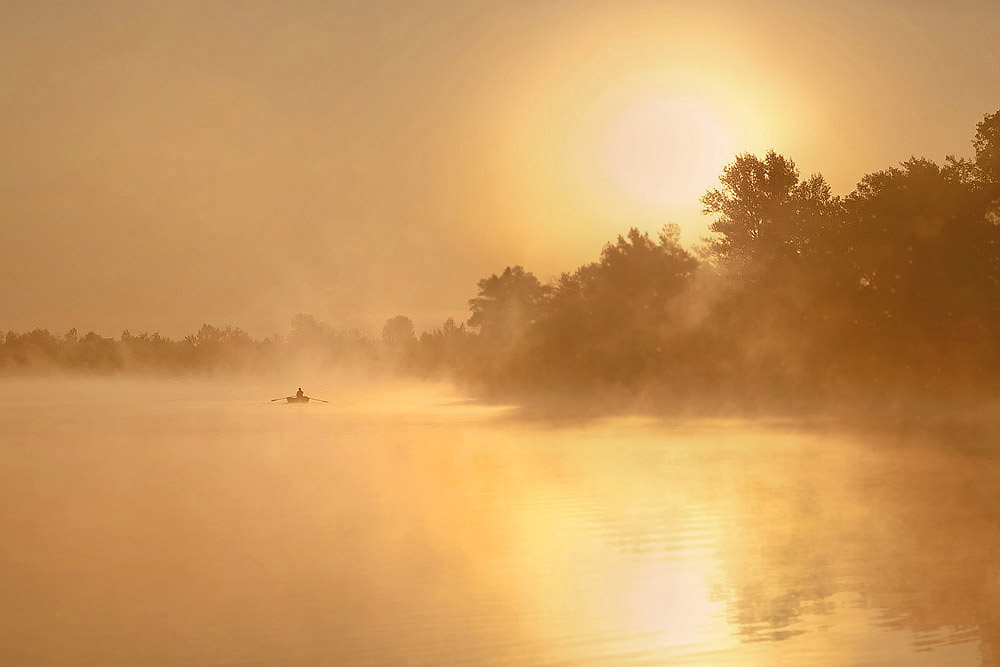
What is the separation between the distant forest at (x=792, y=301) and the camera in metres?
51.0

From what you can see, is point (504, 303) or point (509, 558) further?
point (504, 303)

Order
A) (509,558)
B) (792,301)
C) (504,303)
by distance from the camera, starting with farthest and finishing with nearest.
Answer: (504,303) → (792,301) → (509,558)

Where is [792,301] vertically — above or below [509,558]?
above

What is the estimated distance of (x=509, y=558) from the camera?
16844mm

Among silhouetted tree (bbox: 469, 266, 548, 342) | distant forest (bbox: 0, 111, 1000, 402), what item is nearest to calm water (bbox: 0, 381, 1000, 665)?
distant forest (bbox: 0, 111, 1000, 402)

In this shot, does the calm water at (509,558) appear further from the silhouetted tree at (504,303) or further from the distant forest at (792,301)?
the silhouetted tree at (504,303)

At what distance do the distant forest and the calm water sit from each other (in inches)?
686

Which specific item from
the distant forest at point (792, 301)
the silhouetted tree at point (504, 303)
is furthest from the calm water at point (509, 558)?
the silhouetted tree at point (504, 303)

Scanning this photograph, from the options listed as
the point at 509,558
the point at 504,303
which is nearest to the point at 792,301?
the point at 509,558

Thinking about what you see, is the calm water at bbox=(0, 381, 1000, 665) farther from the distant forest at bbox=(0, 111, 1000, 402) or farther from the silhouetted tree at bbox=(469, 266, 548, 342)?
the silhouetted tree at bbox=(469, 266, 548, 342)

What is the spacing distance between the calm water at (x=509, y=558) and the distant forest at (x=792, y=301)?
57.1 ft

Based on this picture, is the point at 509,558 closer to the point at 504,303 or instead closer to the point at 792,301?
the point at 792,301

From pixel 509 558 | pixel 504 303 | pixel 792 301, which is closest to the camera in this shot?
pixel 509 558

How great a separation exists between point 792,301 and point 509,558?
162ft
